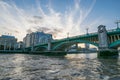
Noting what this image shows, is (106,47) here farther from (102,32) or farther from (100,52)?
(102,32)

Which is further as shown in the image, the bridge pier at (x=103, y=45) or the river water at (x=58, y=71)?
the bridge pier at (x=103, y=45)

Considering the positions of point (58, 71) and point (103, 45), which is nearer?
point (58, 71)

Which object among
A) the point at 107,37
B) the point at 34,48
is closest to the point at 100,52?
the point at 107,37

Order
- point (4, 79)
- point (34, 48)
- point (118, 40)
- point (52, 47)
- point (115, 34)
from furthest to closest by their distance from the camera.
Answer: point (34, 48)
point (52, 47)
point (115, 34)
point (118, 40)
point (4, 79)

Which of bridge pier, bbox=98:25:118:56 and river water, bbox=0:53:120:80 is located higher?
bridge pier, bbox=98:25:118:56

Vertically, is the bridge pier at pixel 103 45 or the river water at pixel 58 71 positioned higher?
the bridge pier at pixel 103 45

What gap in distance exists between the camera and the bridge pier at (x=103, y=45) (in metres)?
50.7

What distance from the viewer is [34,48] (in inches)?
5522

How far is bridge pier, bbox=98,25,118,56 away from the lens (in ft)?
166

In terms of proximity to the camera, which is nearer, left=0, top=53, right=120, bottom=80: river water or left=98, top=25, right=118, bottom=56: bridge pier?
left=0, top=53, right=120, bottom=80: river water

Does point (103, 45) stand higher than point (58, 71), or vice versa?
point (103, 45)

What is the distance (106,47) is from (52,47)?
5273 centimetres

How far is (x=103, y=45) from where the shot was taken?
5278cm

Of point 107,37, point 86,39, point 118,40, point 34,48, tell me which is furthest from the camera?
point 34,48
